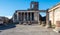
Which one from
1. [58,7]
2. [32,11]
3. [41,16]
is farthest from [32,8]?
[58,7]

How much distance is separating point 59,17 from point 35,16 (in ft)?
129

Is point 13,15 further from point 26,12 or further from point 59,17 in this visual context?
point 59,17

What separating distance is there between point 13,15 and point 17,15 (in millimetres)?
2501

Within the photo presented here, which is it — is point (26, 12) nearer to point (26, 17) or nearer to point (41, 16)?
point (26, 17)

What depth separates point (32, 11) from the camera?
70625mm

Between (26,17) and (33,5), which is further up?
(33,5)

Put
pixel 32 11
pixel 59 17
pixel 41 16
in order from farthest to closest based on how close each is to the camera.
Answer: pixel 41 16, pixel 32 11, pixel 59 17

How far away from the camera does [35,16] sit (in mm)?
71125

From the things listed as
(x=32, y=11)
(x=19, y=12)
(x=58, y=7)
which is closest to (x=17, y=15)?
(x=19, y=12)

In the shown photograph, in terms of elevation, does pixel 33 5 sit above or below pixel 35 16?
above

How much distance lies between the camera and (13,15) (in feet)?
241

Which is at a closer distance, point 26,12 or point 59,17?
point 59,17

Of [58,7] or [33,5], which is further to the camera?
[33,5]

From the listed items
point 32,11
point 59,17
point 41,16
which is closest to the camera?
point 59,17
